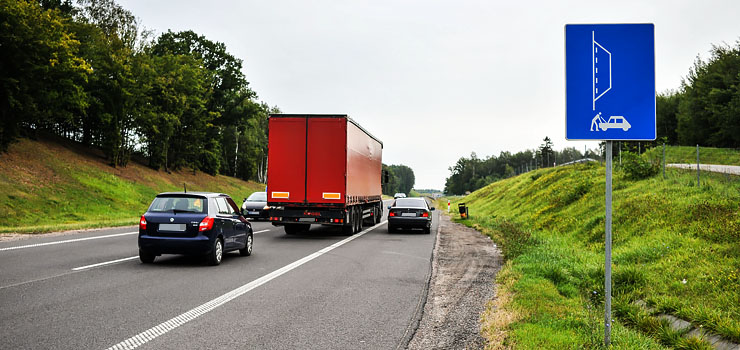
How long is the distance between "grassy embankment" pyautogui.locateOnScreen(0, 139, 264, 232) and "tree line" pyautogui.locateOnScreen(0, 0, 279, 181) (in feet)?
5.73

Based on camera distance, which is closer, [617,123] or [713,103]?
[617,123]

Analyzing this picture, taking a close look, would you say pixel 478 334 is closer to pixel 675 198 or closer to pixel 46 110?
pixel 675 198

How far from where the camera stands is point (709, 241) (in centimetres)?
939

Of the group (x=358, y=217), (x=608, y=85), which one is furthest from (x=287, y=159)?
(x=608, y=85)

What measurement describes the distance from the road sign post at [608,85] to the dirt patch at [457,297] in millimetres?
1600

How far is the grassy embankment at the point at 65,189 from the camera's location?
937 inches

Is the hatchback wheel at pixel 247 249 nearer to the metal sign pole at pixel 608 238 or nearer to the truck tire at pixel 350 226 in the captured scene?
the truck tire at pixel 350 226

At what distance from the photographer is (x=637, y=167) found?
1862 cm

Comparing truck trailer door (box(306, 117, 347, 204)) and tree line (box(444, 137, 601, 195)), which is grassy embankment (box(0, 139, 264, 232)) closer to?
truck trailer door (box(306, 117, 347, 204))

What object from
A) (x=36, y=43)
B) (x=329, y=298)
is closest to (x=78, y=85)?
(x=36, y=43)

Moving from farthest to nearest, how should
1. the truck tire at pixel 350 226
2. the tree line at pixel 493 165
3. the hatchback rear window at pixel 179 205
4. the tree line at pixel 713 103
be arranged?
the tree line at pixel 493 165 → the tree line at pixel 713 103 → the truck tire at pixel 350 226 → the hatchback rear window at pixel 179 205

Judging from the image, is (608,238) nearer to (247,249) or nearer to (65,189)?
(247,249)

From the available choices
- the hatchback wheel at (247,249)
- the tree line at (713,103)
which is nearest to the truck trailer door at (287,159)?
the hatchback wheel at (247,249)

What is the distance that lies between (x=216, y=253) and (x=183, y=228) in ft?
2.83
